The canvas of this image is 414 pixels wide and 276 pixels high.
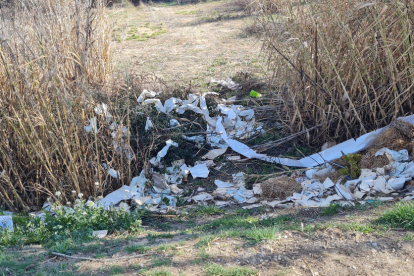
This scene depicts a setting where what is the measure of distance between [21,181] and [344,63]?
367cm

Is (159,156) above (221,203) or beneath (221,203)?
above

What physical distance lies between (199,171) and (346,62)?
2.05 metres

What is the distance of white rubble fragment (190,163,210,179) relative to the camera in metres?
5.05

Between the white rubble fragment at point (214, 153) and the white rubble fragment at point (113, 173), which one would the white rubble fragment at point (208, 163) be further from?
the white rubble fragment at point (113, 173)

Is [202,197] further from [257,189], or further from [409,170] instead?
[409,170]

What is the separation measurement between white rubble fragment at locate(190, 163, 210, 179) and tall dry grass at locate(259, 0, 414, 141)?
47.6 inches

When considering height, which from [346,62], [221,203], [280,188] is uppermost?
[346,62]

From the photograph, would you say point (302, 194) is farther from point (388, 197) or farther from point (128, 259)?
Result: point (128, 259)

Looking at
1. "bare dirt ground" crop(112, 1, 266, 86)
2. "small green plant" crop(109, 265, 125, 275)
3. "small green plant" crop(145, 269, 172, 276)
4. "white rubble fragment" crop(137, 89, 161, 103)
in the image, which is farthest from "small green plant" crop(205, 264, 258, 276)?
"white rubble fragment" crop(137, 89, 161, 103)

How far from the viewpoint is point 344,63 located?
4.70 m

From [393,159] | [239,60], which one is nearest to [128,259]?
[393,159]

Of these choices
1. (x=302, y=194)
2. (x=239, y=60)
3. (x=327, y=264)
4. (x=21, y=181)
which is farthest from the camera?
(x=239, y=60)

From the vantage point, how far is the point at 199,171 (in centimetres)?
511

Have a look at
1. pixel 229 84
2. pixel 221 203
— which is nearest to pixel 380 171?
pixel 221 203
